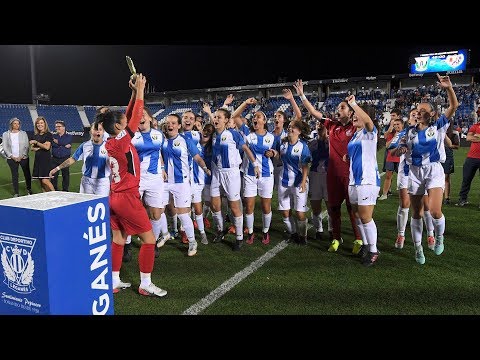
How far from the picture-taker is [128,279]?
15.4 feet

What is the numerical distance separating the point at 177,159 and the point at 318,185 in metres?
2.20

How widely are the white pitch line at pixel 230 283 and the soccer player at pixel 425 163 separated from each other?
74.5 inches

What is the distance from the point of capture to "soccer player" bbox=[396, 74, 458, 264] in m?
4.88

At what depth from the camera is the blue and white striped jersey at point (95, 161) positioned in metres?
4.99

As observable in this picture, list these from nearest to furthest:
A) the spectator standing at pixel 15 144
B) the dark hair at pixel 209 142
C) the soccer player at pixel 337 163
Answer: the soccer player at pixel 337 163 < the dark hair at pixel 209 142 < the spectator standing at pixel 15 144

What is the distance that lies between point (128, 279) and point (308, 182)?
118 inches

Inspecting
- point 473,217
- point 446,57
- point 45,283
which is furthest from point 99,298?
point 446,57

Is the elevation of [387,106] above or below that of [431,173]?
above

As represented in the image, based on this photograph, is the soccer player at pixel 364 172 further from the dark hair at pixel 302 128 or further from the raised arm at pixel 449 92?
the dark hair at pixel 302 128

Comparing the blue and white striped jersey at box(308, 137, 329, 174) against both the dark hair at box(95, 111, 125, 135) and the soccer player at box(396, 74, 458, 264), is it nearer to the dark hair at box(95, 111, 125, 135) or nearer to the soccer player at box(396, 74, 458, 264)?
the soccer player at box(396, 74, 458, 264)

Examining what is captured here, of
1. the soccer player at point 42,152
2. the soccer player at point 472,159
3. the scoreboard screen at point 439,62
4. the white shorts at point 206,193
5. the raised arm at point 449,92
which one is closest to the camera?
the raised arm at point 449,92

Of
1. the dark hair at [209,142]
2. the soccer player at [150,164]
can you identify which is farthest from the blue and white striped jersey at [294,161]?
the soccer player at [150,164]

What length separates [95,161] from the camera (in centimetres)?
500

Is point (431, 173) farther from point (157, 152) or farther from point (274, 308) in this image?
point (157, 152)
